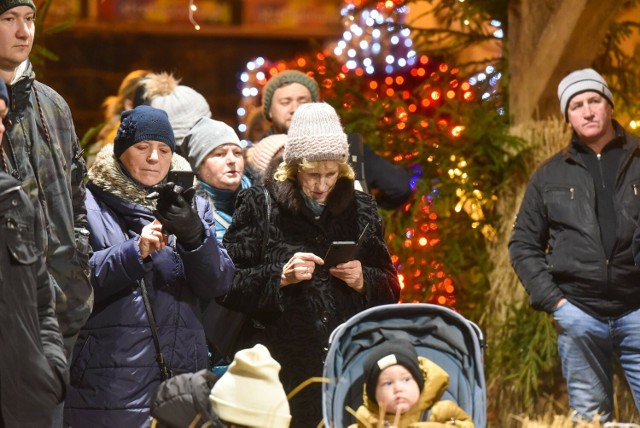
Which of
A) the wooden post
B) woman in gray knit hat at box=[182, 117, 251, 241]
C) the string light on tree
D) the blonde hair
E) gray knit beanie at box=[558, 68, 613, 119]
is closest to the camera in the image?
the blonde hair

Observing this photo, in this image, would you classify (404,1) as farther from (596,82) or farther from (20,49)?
(20,49)

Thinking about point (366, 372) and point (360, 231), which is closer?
point (366, 372)

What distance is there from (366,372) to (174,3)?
12639 millimetres

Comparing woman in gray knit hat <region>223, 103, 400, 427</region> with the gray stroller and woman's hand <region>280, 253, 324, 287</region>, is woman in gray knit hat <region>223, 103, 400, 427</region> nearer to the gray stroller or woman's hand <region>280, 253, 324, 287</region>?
woman's hand <region>280, 253, 324, 287</region>

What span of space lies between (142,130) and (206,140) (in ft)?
3.13

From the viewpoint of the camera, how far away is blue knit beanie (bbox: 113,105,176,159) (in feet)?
19.4

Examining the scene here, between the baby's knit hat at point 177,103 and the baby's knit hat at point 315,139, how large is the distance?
1.07 m

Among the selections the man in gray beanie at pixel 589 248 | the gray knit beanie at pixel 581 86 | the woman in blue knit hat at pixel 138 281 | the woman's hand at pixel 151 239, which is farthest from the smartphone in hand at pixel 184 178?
the gray knit beanie at pixel 581 86

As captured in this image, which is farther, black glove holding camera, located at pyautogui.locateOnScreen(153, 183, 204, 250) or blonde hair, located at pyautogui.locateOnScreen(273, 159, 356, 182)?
blonde hair, located at pyautogui.locateOnScreen(273, 159, 356, 182)

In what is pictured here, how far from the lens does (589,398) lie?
23.5ft

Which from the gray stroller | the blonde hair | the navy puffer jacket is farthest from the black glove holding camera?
the blonde hair

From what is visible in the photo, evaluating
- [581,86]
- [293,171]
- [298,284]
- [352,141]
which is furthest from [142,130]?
[581,86]

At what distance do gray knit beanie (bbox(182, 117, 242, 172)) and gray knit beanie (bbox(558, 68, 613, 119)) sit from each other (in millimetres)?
1905

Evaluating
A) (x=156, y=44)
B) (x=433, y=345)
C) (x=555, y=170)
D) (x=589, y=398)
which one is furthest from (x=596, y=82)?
(x=156, y=44)
